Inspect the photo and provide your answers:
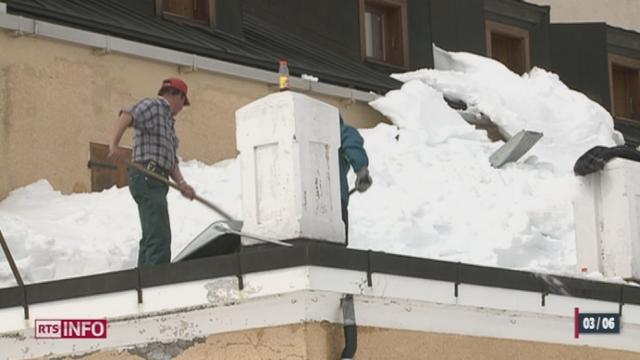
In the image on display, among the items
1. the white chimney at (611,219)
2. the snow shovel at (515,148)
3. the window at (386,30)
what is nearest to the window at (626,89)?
the window at (386,30)

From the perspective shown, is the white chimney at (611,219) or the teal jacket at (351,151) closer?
the teal jacket at (351,151)

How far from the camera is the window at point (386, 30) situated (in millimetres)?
23438

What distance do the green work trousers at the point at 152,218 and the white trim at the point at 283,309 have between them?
3.64 feet

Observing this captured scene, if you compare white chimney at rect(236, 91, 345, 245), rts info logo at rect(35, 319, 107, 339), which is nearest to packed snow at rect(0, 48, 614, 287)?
rts info logo at rect(35, 319, 107, 339)

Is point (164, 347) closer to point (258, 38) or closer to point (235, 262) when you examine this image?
point (235, 262)

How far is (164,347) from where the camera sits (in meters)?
10.8

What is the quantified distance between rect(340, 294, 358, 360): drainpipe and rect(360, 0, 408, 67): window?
42.7ft

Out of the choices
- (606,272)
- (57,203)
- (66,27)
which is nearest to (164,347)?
(606,272)

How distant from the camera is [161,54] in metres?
18.2

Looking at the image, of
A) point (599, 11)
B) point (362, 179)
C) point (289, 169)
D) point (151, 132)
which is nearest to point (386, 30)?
point (599, 11)

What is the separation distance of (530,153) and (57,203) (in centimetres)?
692

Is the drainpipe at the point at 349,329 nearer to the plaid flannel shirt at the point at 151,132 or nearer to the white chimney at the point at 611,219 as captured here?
the plaid flannel shirt at the point at 151,132

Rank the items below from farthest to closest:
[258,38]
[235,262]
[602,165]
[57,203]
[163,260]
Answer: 1. [258,38]
2. [57,203]
3. [602,165]
4. [163,260]
5. [235,262]

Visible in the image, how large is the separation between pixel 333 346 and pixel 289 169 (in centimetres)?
106
